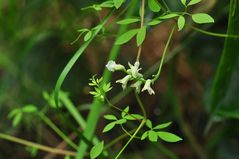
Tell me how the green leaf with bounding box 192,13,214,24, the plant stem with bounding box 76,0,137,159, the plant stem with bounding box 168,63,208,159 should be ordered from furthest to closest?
the plant stem with bounding box 168,63,208,159 → the plant stem with bounding box 76,0,137,159 → the green leaf with bounding box 192,13,214,24

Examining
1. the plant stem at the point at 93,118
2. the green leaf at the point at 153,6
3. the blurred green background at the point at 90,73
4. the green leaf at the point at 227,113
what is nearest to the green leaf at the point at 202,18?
the green leaf at the point at 153,6

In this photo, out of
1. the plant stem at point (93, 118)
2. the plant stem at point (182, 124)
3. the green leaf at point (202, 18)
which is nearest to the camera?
the green leaf at point (202, 18)

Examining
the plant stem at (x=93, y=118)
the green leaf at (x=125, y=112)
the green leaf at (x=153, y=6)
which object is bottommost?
the plant stem at (x=93, y=118)

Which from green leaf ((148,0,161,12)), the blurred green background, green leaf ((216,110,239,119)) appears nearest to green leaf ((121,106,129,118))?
green leaf ((148,0,161,12))

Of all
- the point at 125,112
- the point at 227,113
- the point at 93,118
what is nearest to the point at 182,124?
the point at 227,113

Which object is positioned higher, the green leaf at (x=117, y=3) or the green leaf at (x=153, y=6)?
the green leaf at (x=117, y=3)

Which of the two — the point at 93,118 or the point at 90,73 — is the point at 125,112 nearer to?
the point at 93,118

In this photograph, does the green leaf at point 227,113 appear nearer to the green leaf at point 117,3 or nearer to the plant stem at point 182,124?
the plant stem at point 182,124

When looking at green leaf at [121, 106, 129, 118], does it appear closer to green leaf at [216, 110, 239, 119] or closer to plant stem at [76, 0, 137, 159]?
plant stem at [76, 0, 137, 159]
